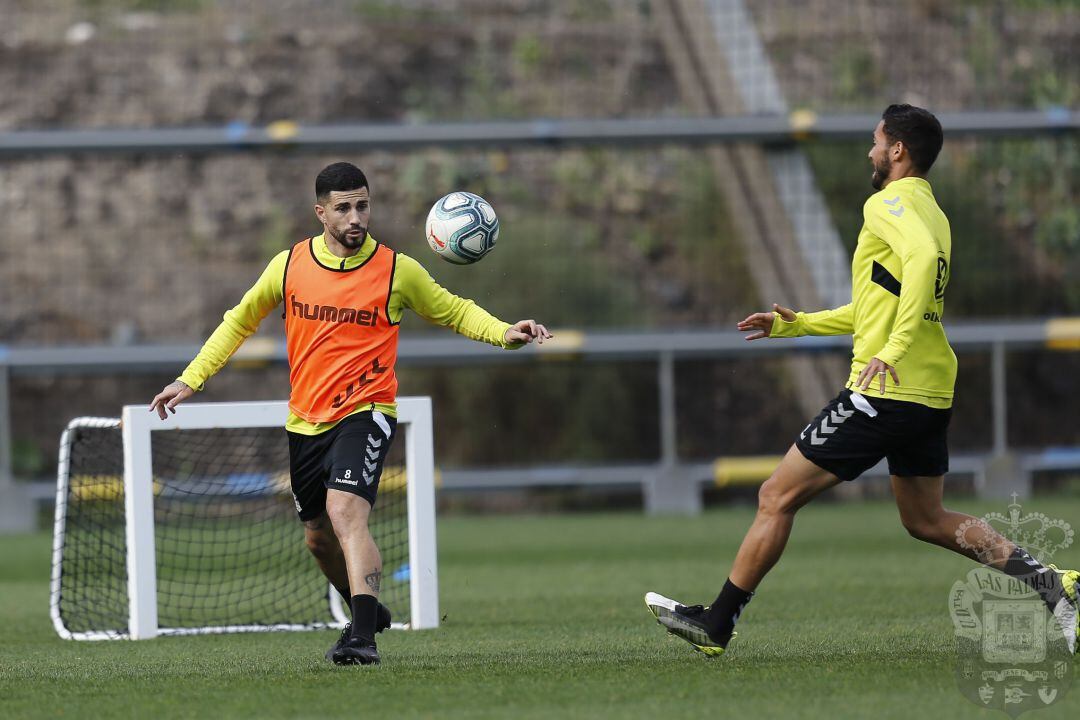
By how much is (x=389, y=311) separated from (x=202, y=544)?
3.58m

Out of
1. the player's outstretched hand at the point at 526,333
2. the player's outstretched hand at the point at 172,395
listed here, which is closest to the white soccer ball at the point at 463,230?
the player's outstretched hand at the point at 526,333

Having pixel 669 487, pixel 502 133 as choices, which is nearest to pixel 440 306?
pixel 669 487

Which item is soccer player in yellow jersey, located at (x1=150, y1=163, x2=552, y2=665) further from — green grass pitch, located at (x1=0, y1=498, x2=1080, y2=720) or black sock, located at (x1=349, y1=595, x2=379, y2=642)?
green grass pitch, located at (x1=0, y1=498, x2=1080, y2=720)

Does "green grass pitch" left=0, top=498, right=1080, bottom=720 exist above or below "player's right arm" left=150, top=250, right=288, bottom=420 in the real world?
below

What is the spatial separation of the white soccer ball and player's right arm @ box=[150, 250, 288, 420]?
65cm

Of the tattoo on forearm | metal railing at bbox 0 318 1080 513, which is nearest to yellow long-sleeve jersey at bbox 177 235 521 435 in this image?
the tattoo on forearm

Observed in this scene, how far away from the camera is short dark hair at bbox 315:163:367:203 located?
623cm

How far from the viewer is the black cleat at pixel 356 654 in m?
5.86

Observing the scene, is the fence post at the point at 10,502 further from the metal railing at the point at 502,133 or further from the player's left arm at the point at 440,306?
the player's left arm at the point at 440,306

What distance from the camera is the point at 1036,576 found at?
5961 mm

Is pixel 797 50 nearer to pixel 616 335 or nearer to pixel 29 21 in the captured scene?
pixel 616 335

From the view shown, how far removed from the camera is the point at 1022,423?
17.1 m

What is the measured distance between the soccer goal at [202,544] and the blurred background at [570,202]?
3.14 m

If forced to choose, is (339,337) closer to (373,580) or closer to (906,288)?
(373,580)
